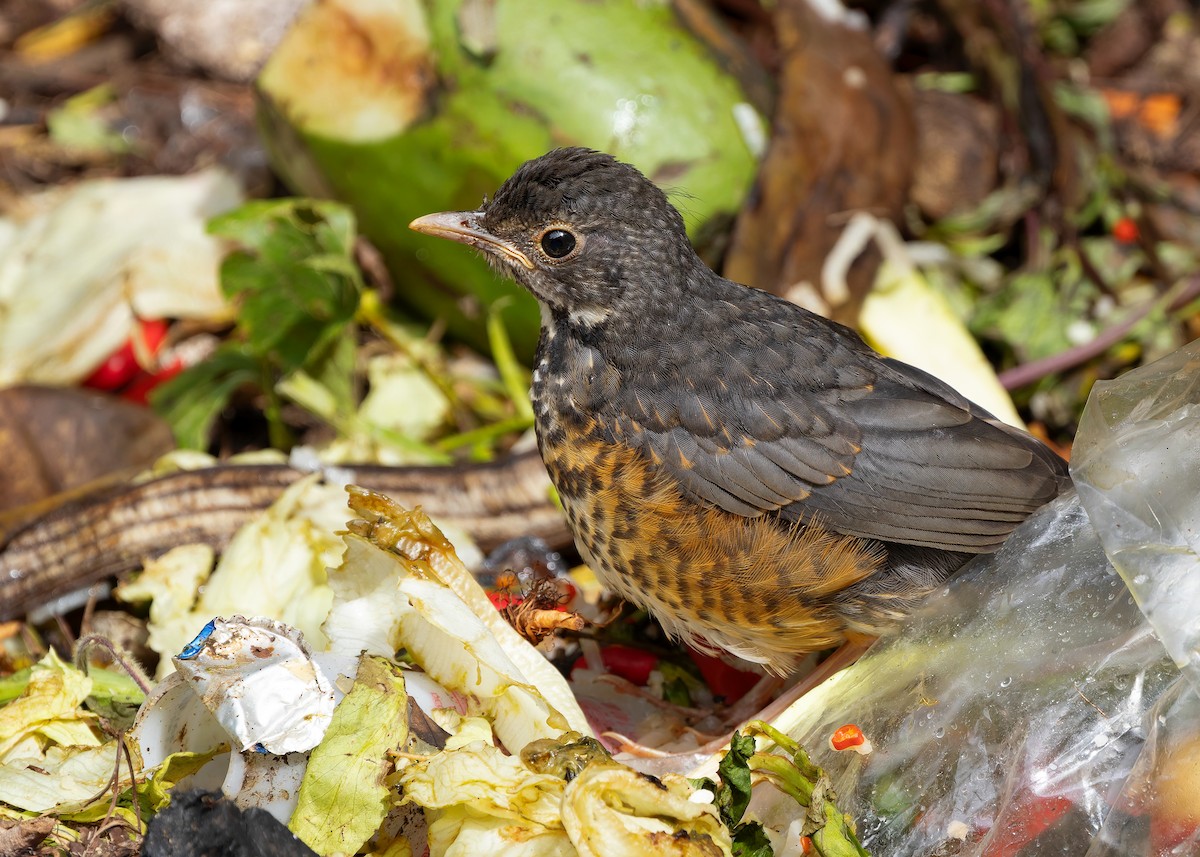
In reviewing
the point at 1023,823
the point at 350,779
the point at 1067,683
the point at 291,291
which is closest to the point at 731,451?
the point at 1067,683

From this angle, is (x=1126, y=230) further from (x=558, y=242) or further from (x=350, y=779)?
(x=350, y=779)

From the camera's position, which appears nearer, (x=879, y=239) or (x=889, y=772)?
(x=889, y=772)

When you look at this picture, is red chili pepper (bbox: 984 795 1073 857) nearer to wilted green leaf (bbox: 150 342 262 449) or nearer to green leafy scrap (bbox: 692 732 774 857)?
green leafy scrap (bbox: 692 732 774 857)

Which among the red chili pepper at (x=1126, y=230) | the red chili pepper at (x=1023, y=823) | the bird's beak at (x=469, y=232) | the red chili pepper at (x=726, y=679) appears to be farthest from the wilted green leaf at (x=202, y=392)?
the red chili pepper at (x=1126, y=230)

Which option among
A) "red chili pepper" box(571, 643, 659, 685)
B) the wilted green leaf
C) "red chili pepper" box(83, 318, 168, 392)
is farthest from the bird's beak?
"red chili pepper" box(83, 318, 168, 392)

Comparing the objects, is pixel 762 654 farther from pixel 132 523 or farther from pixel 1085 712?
pixel 132 523

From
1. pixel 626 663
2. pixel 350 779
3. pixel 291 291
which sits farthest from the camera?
pixel 291 291

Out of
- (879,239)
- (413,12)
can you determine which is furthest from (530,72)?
(879,239)
